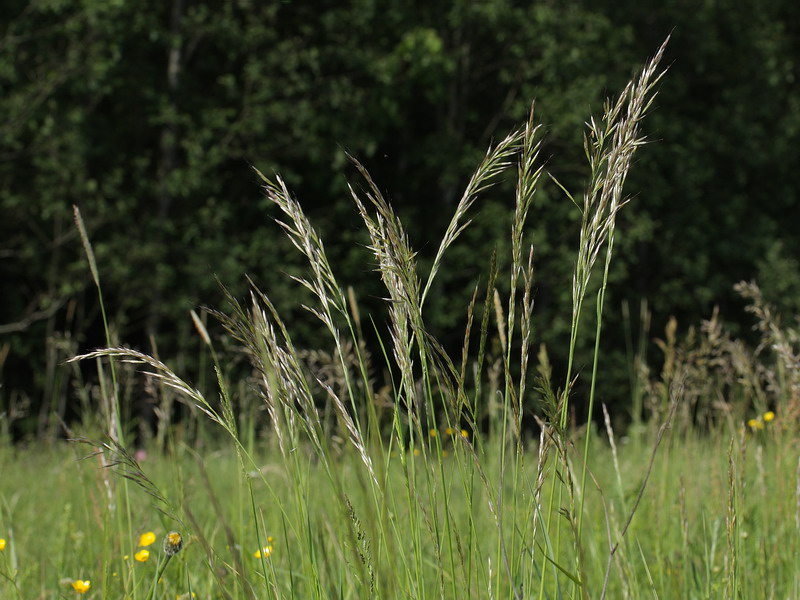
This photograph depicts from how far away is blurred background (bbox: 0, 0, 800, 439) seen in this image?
8.77 m

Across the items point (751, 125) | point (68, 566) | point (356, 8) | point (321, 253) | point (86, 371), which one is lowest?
point (86, 371)

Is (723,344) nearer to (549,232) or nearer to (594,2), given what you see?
(549,232)

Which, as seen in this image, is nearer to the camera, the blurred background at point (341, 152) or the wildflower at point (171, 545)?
the wildflower at point (171, 545)

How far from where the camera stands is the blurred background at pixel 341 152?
345 inches

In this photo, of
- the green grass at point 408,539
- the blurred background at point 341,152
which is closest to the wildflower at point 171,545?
the green grass at point 408,539

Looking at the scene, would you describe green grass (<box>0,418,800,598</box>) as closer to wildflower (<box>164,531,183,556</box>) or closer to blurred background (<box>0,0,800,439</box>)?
wildflower (<box>164,531,183,556</box>)

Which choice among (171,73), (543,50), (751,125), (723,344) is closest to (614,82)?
(543,50)

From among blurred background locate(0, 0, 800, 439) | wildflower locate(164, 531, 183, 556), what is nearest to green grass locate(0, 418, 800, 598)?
wildflower locate(164, 531, 183, 556)

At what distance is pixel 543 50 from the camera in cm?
1093

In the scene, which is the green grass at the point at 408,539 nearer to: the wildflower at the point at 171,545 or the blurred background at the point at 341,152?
the wildflower at the point at 171,545

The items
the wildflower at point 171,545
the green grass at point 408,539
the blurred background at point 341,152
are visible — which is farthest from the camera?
the blurred background at point 341,152

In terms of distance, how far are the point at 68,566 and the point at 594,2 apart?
37.9 feet

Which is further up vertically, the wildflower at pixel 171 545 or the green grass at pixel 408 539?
the wildflower at pixel 171 545

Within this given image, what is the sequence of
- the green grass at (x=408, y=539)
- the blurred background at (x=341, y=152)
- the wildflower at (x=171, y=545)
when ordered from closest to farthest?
the green grass at (x=408, y=539) < the wildflower at (x=171, y=545) < the blurred background at (x=341, y=152)
